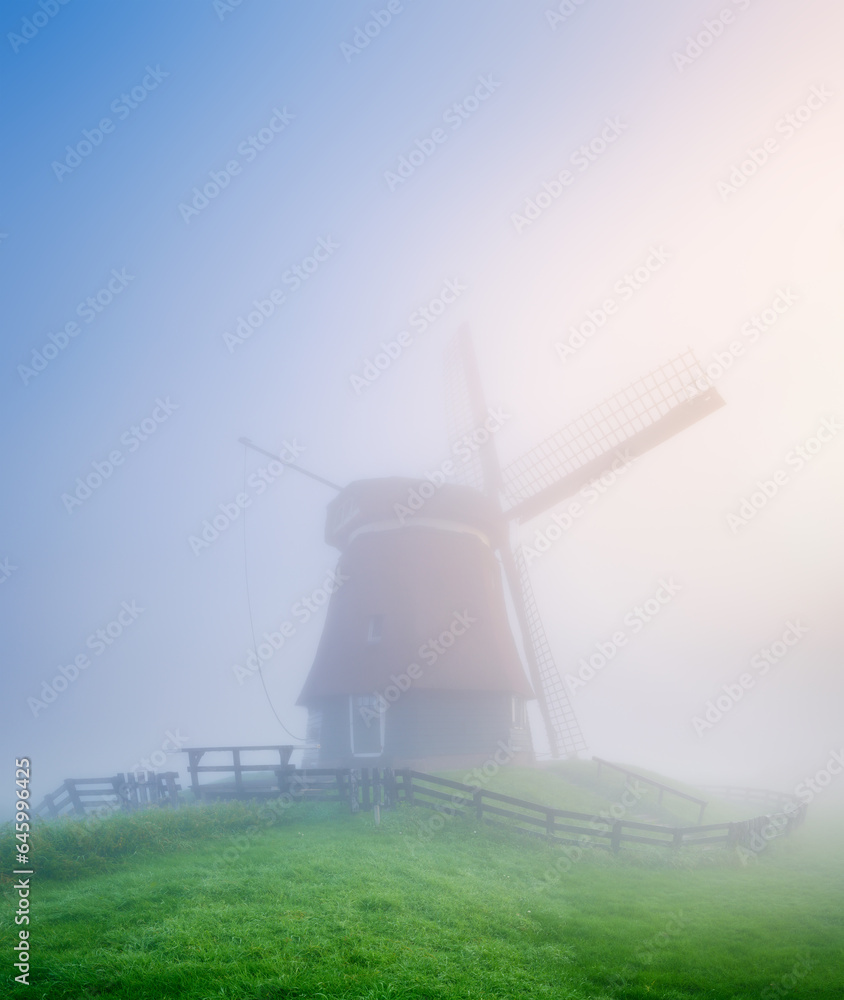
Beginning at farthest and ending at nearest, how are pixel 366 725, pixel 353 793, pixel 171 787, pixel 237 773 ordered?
pixel 366 725 < pixel 171 787 < pixel 237 773 < pixel 353 793

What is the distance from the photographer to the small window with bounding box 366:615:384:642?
60.3 feet

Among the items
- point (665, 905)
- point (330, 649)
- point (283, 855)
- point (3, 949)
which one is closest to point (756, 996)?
point (665, 905)

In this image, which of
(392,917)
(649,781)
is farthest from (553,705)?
(392,917)

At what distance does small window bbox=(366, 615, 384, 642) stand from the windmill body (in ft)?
0.15

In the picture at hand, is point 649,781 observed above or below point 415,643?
below

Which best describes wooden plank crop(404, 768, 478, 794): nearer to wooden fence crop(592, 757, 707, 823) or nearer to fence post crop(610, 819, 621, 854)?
fence post crop(610, 819, 621, 854)

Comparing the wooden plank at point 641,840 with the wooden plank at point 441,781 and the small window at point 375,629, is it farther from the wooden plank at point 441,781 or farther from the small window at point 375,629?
the small window at point 375,629

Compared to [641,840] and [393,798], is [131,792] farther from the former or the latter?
[641,840]

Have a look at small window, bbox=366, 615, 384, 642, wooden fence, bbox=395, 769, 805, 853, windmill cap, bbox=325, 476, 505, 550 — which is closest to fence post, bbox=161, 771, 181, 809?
wooden fence, bbox=395, 769, 805, 853

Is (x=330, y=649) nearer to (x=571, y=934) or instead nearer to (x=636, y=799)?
(x=636, y=799)

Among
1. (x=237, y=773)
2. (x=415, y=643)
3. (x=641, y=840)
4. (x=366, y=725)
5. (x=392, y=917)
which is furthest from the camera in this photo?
(x=415, y=643)

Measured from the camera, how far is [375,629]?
18.7 metres

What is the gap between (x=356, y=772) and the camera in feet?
46.0

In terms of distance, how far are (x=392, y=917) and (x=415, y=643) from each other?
10850 millimetres
